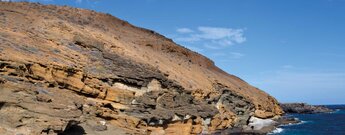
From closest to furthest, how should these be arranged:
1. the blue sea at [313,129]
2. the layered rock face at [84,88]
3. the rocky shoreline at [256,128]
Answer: the layered rock face at [84,88] → the rocky shoreline at [256,128] → the blue sea at [313,129]

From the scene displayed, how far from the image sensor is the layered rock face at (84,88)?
2183 cm

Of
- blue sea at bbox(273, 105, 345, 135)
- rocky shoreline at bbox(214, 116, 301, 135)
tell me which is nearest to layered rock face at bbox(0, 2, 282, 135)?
rocky shoreline at bbox(214, 116, 301, 135)

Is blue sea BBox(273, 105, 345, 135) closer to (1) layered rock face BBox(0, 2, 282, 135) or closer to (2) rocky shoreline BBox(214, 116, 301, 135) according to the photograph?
(2) rocky shoreline BBox(214, 116, 301, 135)

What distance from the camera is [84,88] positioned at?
1157 inches

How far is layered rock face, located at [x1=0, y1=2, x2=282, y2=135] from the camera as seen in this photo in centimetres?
2183

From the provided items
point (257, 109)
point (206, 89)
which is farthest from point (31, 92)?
point (257, 109)

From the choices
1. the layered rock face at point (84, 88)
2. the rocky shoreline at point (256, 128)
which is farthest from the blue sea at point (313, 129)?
the layered rock face at point (84, 88)

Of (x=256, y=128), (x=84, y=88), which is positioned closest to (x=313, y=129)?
(x=256, y=128)

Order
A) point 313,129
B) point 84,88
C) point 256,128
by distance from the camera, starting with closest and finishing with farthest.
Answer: point 84,88, point 256,128, point 313,129

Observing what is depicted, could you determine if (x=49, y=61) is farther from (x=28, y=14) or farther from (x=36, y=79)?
(x=28, y=14)

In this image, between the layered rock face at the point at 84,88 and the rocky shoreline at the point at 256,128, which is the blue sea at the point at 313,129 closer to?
the rocky shoreline at the point at 256,128

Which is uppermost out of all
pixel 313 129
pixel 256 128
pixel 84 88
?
pixel 84 88

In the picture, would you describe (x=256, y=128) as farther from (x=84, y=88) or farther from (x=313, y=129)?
(x=84, y=88)

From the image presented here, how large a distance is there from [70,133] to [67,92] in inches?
163
